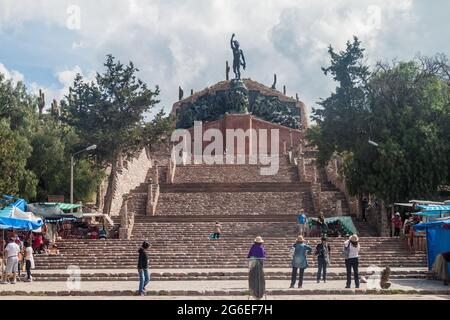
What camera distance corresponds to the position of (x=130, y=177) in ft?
145

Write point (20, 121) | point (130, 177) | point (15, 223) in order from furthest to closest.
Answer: point (130, 177) → point (20, 121) → point (15, 223)

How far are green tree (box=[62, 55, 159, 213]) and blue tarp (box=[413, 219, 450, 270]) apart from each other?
18.7m

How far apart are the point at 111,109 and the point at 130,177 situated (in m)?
8.62

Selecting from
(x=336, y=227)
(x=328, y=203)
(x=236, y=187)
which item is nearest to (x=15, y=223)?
(x=336, y=227)

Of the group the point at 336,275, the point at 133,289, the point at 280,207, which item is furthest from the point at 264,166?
the point at 133,289

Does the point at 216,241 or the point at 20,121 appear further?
the point at 20,121

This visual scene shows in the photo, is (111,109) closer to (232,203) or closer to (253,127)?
(232,203)

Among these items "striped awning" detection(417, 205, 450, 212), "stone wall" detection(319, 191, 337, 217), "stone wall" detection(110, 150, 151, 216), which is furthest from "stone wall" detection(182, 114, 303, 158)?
"striped awning" detection(417, 205, 450, 212)

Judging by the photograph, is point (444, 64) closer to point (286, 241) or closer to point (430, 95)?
point (430, 95)

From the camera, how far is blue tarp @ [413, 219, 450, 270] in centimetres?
1994

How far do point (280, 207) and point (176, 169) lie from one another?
12.1 m

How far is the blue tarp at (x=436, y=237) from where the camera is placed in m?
19.9

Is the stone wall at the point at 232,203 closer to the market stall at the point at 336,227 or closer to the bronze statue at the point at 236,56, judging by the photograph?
the market stall at the point at 336,227
